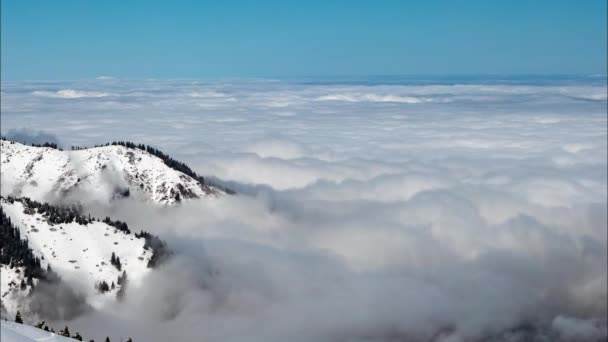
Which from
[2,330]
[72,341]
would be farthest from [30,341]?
[72,341]

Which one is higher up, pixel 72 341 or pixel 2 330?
pixel 2 330

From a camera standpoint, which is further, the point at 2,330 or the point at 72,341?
the point at 72,341

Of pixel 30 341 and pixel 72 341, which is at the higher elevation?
pixel 30 341

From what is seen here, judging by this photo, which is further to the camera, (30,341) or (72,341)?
(72,341)

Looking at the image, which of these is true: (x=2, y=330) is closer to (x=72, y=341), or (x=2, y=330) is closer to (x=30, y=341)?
(x=30, y=341)
